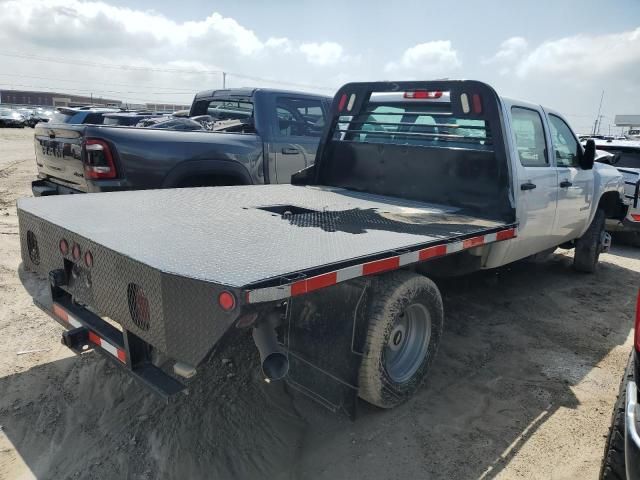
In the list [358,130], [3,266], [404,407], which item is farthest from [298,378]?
[3,266]

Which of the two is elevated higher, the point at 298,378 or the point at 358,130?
the point at 358,130

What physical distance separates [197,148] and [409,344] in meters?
3.19

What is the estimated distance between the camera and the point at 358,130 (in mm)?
5113

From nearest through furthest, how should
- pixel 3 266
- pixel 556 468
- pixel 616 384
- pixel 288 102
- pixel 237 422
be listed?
pixel 556 468 → pixel 237 422 → pixel 616 384 → pixel 3 266 → pixel 288 102

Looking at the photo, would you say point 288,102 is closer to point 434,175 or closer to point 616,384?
point 434,175

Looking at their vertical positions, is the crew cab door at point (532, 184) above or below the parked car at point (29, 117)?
above

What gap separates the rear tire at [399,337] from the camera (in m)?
2.88

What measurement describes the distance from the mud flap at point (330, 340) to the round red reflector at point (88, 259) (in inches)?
41.4

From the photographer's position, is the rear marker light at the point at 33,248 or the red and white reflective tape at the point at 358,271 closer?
the red and white reflective tape at the point at 358,271

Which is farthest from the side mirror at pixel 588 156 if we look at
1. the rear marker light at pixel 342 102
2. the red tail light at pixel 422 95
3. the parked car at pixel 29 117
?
the parked car at pixel 29 117

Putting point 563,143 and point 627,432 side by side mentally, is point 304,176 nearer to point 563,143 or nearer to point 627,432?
point 563,143

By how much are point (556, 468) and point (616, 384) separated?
132 cm

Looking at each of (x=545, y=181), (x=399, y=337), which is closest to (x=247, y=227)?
(x=399, y=337)

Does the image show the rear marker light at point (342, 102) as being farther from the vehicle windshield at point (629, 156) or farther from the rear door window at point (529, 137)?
the vehicle windshield at point (629, 156)
